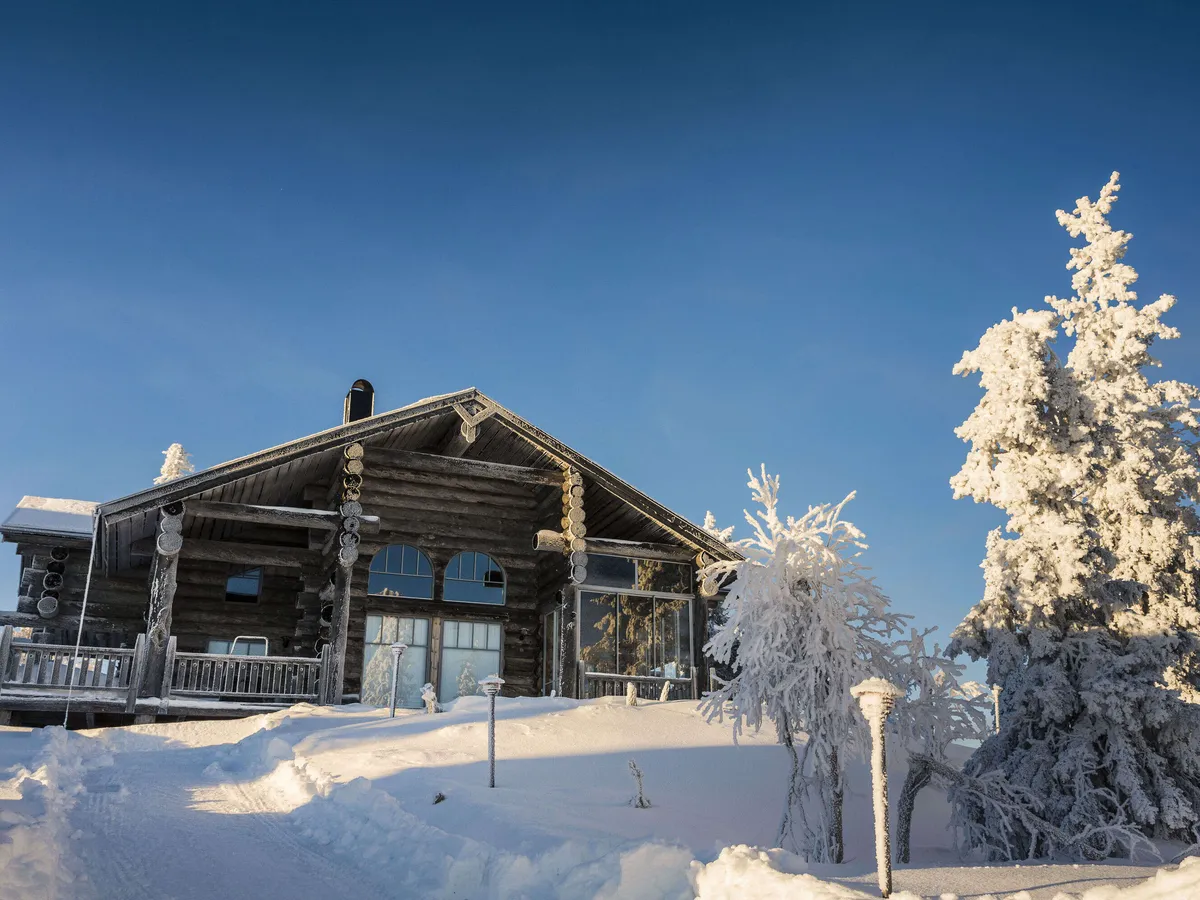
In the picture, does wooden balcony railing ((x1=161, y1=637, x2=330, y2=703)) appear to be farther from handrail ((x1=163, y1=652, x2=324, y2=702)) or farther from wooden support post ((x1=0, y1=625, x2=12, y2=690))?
wooden support post ((x1=0, y1=625, x2=12, y2=690))

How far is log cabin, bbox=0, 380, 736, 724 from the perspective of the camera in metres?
20.8

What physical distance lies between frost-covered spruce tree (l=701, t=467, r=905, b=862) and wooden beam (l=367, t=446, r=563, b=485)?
1124 centimetres

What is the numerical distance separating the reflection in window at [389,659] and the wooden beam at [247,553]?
239 cm

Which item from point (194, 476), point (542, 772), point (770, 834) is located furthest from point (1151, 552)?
point (194, 476)

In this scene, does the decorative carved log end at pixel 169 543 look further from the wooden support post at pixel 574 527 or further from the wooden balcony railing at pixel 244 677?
the wooden support post at pixel 574 527

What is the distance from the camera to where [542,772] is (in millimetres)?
12961

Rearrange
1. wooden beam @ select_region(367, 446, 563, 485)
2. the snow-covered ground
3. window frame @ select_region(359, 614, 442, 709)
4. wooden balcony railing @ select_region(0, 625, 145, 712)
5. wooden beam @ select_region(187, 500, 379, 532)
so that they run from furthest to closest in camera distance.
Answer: wooden beam @ select_region(367, 446, 563, 485), window frame @ select_region(359, 614, 442, 709), wooden beam @ select_region(187, 500, 379, 532), wooden balcony railing @ select_region(0, 625, 145, 712), the snow-covered ground

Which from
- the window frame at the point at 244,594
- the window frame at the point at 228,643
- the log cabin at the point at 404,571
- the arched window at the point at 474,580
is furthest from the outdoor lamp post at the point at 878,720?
the window frame at the point at 244,594

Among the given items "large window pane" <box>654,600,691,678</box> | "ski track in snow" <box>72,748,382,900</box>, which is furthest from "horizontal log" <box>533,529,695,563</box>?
"ski track in snow" <box>72,748,382,900</box>

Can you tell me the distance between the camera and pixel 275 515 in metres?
20.3

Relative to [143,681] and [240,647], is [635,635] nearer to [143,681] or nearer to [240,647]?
[240,647]

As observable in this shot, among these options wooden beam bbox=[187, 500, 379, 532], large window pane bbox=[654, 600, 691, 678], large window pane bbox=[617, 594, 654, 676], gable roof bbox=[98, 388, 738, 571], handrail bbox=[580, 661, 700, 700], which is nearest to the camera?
gable roof bbox=[98, 388, 738, 571]

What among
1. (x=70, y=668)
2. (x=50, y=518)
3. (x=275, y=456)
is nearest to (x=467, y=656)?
(x=275, y=456)

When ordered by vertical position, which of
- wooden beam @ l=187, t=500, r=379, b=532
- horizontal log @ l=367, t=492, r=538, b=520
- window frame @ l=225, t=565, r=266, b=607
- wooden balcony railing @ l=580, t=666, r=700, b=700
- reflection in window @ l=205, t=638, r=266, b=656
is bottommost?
wooden balcony railing @ l=580, t=666, r=700, b=700
